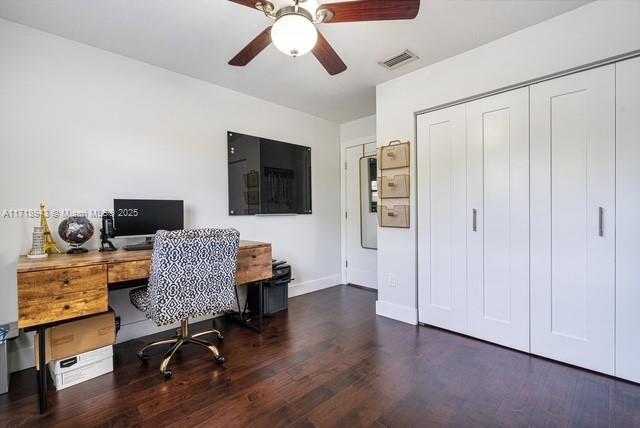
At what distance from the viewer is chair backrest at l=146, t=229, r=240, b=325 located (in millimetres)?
1875

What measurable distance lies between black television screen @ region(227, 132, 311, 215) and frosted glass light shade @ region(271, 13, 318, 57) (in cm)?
186

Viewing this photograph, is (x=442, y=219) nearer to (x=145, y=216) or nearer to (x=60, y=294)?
(x=145, y=216)

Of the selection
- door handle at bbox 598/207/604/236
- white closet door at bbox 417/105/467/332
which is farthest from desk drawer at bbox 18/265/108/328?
door handle at bbox 598/207/604/236

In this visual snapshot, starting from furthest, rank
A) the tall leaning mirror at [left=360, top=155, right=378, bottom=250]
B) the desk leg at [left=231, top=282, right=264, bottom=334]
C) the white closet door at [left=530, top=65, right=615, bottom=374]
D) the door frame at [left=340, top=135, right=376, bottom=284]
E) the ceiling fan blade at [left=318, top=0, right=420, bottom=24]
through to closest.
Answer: the door frame at [left=340, top=135, right=376, bottom=284] < the tall leaning mirror at [left=360, top=155, right=378, bottom=250] < the desk leg at [left=231, top=282, right=264, bottom=334] < the white closet door at [left=530, top=65, right=615, bottom=374] < the ceiling fan blade at [left=318, top=0, right=420, bottom=24]

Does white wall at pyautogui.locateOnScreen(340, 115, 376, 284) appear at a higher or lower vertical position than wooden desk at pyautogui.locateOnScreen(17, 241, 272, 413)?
higher

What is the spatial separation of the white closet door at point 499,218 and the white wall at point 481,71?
21cm

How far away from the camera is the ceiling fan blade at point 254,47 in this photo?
1719 mm

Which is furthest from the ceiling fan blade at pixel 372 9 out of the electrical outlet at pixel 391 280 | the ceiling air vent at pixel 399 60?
the electrical outlet at pixel 391 280

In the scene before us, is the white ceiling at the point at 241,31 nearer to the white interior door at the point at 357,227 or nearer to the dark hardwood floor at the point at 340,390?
the white interior door at the point at 357,227

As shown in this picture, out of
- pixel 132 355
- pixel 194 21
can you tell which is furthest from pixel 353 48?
pixel 132 355

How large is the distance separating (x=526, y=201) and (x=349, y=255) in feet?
Answer: 8.55

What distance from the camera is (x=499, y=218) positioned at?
242cm

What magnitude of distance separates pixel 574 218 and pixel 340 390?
2033 mm

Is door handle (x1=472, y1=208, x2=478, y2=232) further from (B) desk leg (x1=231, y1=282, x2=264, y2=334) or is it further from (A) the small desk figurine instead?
(A) the small desk figurine
